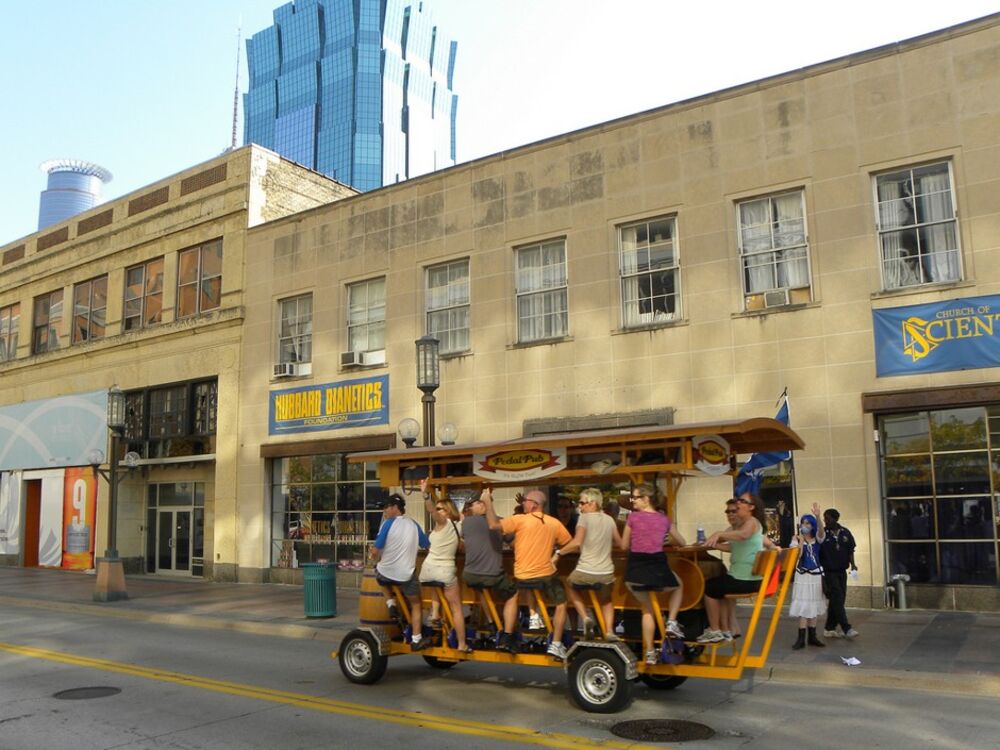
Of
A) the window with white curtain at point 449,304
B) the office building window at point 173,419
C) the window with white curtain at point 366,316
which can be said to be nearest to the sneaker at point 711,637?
the window with white curtain at point 449,304

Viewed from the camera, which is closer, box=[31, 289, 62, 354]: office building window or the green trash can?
the green trash can

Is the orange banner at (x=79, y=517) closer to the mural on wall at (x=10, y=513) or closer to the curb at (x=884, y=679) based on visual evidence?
the mural on wall at (x=10, y=513)

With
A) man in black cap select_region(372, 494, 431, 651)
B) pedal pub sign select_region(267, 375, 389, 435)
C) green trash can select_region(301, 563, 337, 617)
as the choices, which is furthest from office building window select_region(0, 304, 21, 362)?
man in black cap select_region(372, 494, 431, 651)

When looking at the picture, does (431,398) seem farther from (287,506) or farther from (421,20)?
(421,20)

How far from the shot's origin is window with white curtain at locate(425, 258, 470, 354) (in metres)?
19.2

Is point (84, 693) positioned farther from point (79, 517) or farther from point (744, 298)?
point (79, 517)

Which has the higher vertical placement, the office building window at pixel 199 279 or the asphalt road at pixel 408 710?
the office building window at pixel 199 279

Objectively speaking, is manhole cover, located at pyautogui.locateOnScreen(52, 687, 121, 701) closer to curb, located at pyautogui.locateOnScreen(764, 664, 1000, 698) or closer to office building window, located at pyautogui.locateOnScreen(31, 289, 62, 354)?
curb, located at pyautogui.locateOnScreen(764, 664, 1000, 698)

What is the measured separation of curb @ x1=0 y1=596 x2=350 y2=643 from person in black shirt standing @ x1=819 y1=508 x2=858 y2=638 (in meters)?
6.96

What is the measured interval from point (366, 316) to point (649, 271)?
7.51m

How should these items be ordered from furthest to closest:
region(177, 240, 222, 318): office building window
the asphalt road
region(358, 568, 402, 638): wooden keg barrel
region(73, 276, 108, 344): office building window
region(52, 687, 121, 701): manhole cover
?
region(73, 276, 108, 344): office building window → region(177, 240, 222, 318): office building window → region(358, 568, 402, 638): wooden keg barrel → region(52, 687, 121, 701): manhole cover → the asphalt road

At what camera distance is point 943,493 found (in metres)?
13.7

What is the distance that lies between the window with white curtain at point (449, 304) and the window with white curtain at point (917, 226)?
8589mm

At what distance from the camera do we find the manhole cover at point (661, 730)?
6969mm
